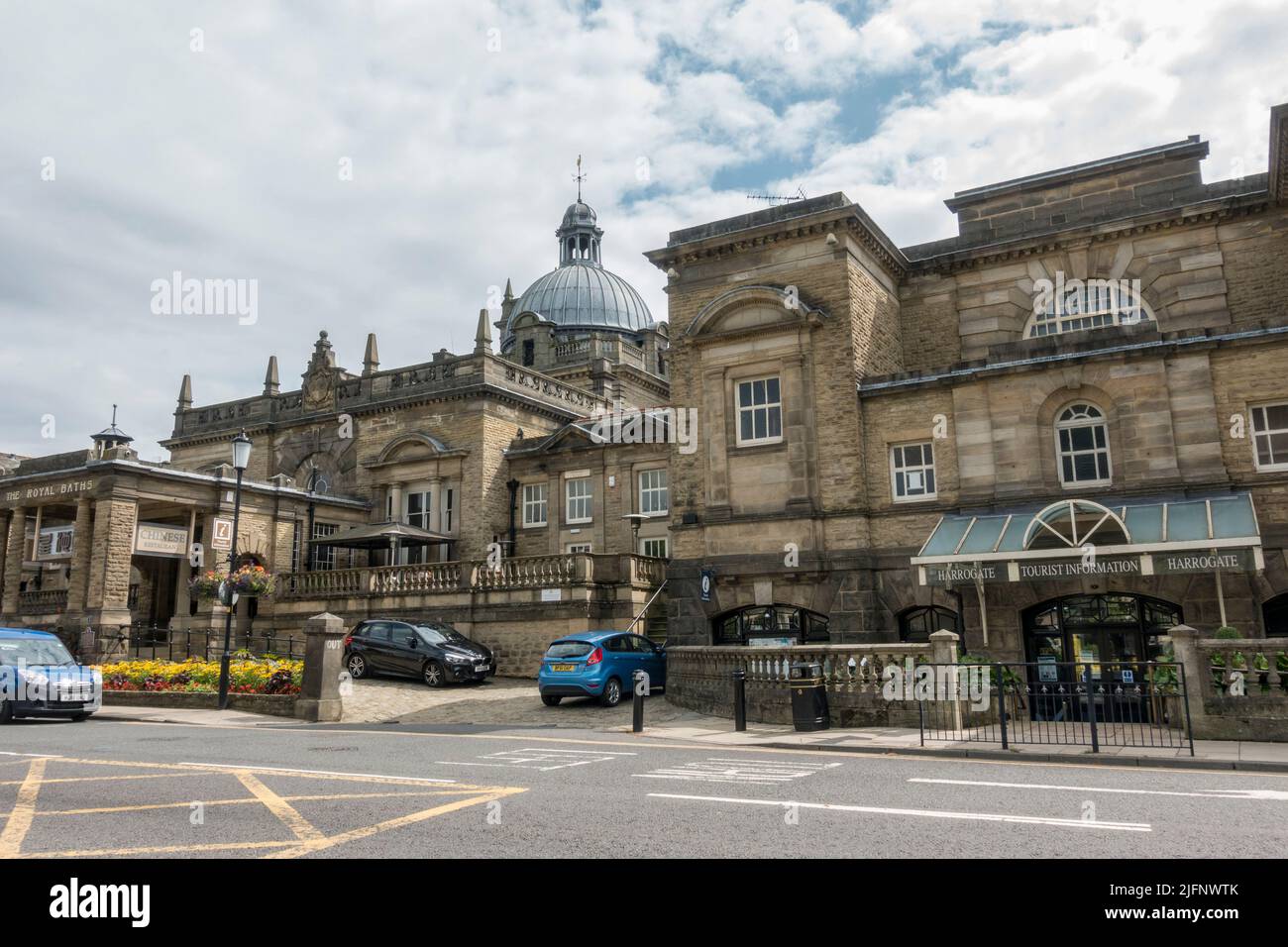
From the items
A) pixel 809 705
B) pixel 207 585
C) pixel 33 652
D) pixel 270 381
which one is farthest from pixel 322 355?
pixel 809 705

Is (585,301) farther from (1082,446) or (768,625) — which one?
(1082,446)

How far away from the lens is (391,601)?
29156 mm

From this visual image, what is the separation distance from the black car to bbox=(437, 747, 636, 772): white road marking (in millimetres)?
9945

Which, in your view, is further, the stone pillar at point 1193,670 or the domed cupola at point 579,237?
the domed cupola at point 579,237

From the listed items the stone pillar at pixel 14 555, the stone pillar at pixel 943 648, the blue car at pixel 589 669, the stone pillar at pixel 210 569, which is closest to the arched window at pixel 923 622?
the stone pillar at pixel 943 648

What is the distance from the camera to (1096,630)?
20.2m

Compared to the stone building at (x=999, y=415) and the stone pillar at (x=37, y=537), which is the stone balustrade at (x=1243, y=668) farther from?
the stone pillar at (x=37, y=537)

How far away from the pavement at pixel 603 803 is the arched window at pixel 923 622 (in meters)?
8.96

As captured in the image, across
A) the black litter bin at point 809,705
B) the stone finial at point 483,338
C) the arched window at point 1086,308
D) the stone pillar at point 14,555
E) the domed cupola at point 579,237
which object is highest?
the domed cupola at point 579,237

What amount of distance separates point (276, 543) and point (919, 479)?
23.0m

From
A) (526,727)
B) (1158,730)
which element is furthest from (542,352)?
(1158,730)

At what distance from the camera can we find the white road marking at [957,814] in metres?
7.58

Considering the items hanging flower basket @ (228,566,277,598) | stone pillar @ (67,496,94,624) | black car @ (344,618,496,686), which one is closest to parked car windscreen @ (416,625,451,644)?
black car @ (344,618,496,686)

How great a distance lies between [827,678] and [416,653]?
11009mm
